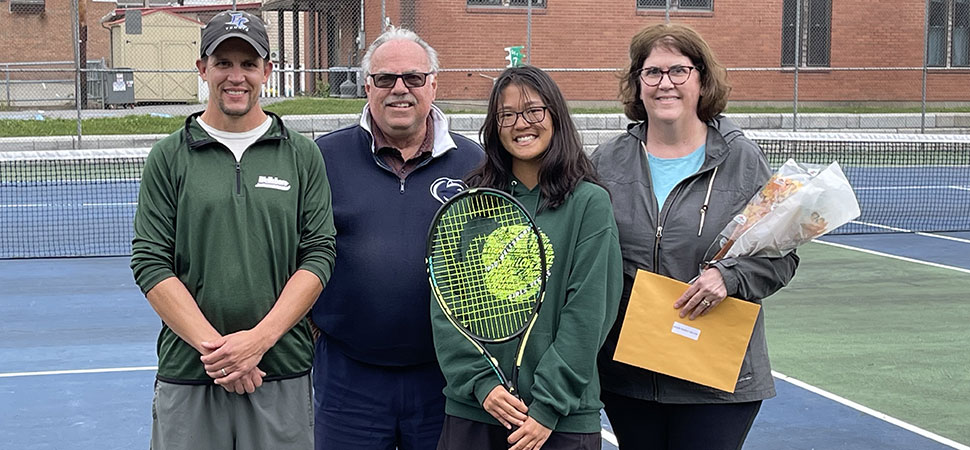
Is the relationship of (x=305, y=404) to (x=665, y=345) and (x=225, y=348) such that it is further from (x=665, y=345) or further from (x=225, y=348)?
(x=665, y=345)

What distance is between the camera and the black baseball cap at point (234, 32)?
3488mm

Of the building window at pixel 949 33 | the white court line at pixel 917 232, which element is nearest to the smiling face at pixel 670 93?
the white court line at pixel 917 232

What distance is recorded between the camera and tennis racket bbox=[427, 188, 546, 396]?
3236mm

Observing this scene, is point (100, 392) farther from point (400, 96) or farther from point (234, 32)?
point (234, 32)

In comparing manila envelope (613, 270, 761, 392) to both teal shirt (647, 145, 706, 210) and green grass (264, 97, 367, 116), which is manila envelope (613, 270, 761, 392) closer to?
teal shirt (647, 145, 706, 210)

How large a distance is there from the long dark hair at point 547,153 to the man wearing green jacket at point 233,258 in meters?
0.56

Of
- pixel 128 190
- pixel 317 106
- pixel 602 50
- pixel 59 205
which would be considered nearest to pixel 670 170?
pixel 59 205

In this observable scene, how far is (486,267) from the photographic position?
11.0 ft

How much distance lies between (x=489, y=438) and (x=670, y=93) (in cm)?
119

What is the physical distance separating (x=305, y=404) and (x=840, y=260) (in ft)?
27.6

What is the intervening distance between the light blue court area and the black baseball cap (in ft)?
5.96

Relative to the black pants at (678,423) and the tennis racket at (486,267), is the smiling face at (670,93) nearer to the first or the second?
the tennis racket at (486,267)

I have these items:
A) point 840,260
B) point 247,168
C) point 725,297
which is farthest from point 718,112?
point 840,260

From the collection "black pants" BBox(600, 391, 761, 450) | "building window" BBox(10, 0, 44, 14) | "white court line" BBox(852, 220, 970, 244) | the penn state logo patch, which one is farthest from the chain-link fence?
"black pants" BBox(600, 391, 761, 450)
